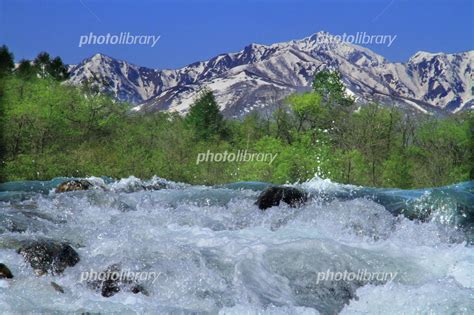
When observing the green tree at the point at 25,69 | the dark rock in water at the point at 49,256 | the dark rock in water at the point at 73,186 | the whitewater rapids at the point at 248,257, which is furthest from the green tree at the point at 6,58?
the dark rock in water at the point at 49,256

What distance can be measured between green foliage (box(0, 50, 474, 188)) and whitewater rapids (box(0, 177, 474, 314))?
56.9 feet

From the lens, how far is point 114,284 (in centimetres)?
777

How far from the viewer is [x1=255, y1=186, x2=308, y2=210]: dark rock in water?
13938 millimetres

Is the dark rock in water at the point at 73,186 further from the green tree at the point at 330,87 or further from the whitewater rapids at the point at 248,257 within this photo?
the green tree at the point at 330,87

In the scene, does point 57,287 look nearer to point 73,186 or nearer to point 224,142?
point 73,186

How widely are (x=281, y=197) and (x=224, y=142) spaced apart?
1147 inches

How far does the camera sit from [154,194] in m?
18.5

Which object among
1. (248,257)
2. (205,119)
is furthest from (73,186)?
(205,119)

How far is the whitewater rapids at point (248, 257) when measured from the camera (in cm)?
721

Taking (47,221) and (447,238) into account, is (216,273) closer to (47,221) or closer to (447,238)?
(47,221)

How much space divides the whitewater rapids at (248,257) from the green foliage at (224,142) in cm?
1736

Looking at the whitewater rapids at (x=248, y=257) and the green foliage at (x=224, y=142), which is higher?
the green foliage at (x=224, y=142)

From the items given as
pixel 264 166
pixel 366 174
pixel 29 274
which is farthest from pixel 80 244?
pixel 366 174

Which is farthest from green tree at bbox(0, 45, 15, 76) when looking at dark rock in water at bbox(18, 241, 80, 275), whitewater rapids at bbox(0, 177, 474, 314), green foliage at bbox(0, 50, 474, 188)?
dark rock in water at bbox(18, 241, 80, 275)
